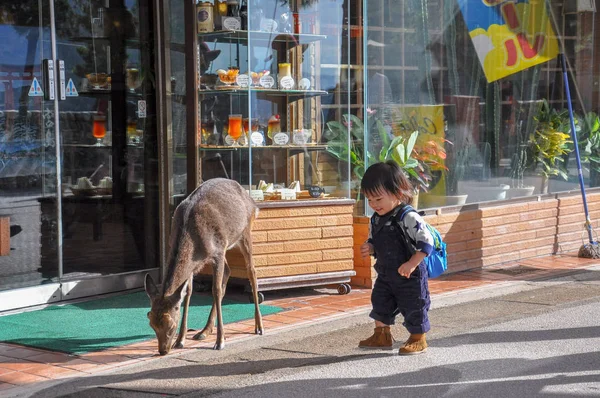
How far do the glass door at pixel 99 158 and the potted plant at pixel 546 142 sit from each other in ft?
17.2

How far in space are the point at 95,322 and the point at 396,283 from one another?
9.29 ft

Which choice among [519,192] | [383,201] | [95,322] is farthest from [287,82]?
[519,192]

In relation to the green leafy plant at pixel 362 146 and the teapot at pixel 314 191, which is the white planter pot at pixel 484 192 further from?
the teapot at pixel 314 191

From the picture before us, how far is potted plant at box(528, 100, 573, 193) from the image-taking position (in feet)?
40.1

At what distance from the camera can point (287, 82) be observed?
9383mm

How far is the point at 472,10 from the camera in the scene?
444 inches

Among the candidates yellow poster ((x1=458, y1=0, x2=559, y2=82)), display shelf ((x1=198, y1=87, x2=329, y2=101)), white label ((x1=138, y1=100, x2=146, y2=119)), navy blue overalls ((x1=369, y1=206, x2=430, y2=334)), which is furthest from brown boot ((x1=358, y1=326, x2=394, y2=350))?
yellow poster ((x1=458, y1=0, x2=559, y2=82))

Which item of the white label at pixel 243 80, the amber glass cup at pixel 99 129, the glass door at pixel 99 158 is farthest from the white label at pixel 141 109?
the white label at pixel 243 80

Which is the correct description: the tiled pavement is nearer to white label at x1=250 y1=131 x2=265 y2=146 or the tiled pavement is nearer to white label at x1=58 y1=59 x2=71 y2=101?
white label at x1=250 y1=131 x2=265 y2=146

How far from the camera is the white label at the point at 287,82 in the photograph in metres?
9.34

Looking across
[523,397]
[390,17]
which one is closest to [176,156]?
[390,17]

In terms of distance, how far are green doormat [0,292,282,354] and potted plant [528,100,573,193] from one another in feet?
16.4

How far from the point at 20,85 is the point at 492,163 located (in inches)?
231

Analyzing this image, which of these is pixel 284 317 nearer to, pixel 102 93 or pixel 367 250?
pixel 367 250
